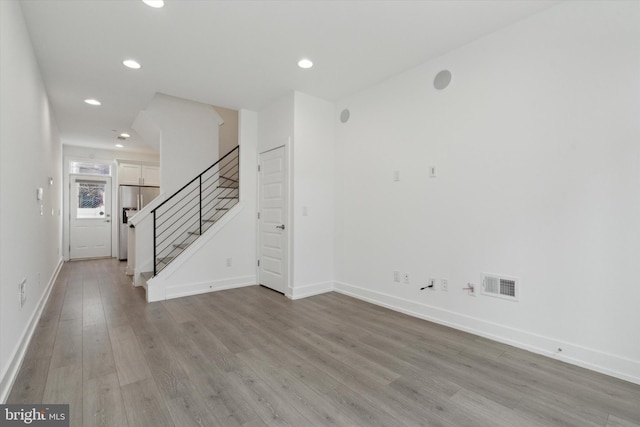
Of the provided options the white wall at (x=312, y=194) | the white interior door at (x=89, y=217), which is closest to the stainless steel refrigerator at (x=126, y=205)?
the white interior door at (x=89, y=217)

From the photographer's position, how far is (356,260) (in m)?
4.12

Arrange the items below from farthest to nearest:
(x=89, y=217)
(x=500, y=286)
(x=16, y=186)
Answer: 1. (x=89, y=217)
2. (x=500, y=286)
3. (x=16, y=186)

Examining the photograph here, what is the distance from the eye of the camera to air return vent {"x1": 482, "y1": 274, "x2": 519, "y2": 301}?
2.65 meters

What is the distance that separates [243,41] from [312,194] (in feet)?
6.76

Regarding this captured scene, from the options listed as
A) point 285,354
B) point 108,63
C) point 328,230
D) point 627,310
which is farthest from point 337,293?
point 108,63

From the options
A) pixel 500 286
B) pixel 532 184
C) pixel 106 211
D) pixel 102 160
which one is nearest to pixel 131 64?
pixel 532 184

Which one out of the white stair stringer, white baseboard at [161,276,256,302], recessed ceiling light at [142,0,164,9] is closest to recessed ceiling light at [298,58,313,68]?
recessed ceiling light at [142,0,164,9]

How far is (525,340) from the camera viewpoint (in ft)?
8.39

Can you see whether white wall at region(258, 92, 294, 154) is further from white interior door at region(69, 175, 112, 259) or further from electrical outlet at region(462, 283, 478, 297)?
white interior door at region(69, 175, 112, 259)

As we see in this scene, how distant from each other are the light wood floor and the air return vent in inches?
17.1

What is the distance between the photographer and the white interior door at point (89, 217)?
25.0 feet

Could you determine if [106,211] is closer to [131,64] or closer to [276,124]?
[131,64]

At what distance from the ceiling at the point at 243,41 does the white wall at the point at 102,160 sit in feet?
14.0

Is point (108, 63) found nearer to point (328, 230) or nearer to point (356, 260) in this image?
point (328, 230)
